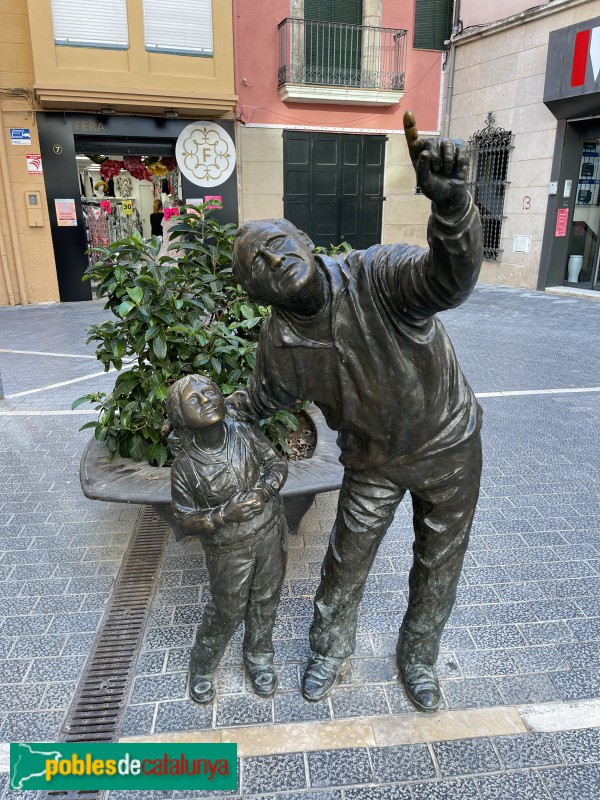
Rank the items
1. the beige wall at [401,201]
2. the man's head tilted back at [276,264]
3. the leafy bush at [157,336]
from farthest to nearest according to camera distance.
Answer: the beige wall at [401,201] → the leafy bush at [157,336] → the man's head tilted back at [276,264]

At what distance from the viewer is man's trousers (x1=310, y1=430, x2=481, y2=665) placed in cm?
209

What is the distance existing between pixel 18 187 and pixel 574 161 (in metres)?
10.9

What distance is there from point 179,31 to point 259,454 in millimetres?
11634

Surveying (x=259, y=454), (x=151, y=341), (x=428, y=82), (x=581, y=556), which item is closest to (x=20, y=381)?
(x=151, y=341)

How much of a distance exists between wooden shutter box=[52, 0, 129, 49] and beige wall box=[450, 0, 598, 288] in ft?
25.2

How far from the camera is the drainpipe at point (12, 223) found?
1088cm

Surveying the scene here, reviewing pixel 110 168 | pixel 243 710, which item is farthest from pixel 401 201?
pixel 243 710

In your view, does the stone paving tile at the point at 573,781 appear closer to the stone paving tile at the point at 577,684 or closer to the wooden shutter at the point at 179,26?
the stone paving tile at the point at 577,684

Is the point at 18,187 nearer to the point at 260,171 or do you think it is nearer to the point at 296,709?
the point at 260,171

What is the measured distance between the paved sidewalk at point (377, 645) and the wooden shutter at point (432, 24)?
40.5 feet

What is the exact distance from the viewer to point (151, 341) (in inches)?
134

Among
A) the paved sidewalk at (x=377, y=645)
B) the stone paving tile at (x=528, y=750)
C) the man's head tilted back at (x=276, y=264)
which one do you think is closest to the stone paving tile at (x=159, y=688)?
the paved sidewalk at (x=377, y=645)

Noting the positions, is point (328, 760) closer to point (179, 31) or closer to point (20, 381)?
point (20, 381)

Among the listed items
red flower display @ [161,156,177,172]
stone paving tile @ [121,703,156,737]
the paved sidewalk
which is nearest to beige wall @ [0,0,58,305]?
red flower display @ [161,156,177,172]
